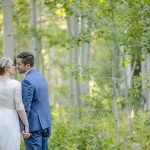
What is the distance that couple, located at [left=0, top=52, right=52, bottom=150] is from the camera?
7.54m

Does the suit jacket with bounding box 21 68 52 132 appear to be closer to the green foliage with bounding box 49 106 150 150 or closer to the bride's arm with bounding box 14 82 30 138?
the bride's arm with bounding box 14 82 30 138

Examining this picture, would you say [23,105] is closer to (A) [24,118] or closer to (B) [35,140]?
(A) [24,118]

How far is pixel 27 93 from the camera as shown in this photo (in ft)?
24.9

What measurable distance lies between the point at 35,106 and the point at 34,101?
0.08 meters

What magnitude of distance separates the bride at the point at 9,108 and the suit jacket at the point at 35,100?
0.12m

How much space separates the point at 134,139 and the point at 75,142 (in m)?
1.79

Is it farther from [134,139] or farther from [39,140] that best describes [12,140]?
[134,139]

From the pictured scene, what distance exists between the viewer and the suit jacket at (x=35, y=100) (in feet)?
25.0

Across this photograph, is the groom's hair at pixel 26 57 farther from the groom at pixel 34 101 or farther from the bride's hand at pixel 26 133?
the bride's hand at pixel 26 133

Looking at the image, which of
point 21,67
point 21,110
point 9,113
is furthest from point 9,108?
point 21,67

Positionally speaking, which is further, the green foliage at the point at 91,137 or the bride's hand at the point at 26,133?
the green foliage at the point at 91,137

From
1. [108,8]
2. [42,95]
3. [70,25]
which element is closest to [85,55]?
[70,25]

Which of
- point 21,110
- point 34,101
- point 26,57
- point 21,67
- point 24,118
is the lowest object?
point 24,118

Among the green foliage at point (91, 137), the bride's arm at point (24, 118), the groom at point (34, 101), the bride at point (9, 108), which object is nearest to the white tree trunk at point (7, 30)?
the green foliage at point (91, 137)
